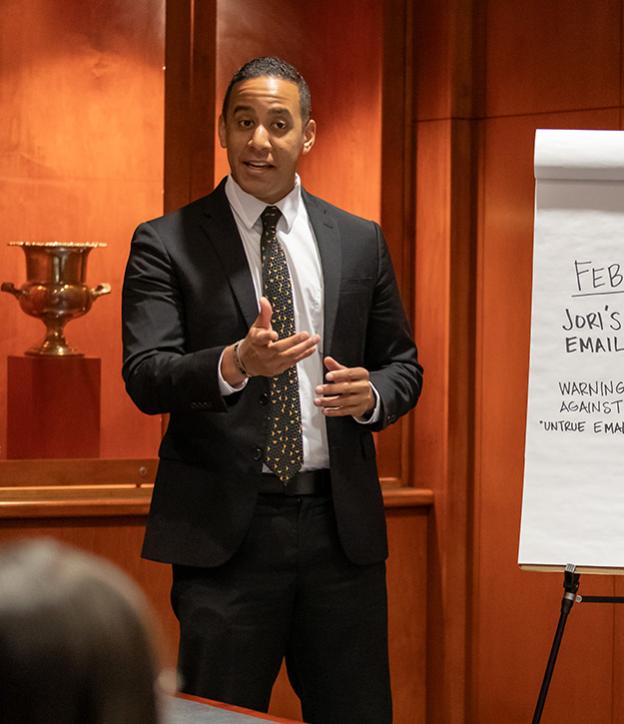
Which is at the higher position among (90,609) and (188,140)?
(188,140)

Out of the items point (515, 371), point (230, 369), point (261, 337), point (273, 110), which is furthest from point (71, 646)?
point (515, 371)

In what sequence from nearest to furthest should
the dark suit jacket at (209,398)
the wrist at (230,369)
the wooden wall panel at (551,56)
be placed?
the wrist at (230,369)
the dark suit jacket at (209,398)
the wooden wall panel at (551,56)

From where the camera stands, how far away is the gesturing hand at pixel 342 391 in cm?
233

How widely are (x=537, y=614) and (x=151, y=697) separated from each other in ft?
10.6

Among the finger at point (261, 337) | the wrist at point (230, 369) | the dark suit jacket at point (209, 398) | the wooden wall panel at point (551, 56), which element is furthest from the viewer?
the wooden wall panel at point (551, 56)

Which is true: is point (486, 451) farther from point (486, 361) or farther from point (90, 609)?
point (90, 609)

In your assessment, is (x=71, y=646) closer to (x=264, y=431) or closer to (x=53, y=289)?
(x=264, y=431)

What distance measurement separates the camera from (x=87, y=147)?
3.72m

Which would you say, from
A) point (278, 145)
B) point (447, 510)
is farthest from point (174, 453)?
point (447, 510)

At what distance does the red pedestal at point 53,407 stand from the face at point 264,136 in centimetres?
126

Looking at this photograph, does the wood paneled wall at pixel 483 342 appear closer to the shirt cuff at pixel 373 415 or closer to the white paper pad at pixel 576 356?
the white paper pad at pixel 576 356

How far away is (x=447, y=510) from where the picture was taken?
3.73 meters

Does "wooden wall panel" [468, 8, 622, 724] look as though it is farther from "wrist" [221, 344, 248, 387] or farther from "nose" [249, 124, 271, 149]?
"wrist" [221, 344, 248, 387]

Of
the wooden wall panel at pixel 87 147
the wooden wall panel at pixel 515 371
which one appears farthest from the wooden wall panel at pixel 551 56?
the wooden wall panel at pixel 87 147
